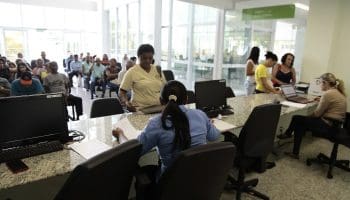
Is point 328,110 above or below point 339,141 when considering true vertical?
above

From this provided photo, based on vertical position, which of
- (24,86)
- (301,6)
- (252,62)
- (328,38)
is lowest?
(24,86)

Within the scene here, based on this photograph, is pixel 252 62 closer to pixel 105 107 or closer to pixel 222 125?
pixel 222 125

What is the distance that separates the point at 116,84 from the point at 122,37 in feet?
16.0

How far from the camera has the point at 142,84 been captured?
2707 mm

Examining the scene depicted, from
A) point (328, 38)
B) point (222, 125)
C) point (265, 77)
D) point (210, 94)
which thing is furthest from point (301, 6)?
point (222, 125)

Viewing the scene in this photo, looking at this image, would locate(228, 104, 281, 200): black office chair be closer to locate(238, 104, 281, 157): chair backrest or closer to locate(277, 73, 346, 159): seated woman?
locate(238, 104, 281, 157): chair backrest

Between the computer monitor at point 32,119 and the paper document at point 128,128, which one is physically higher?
the computer monitor at point 32,119

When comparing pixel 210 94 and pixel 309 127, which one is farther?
pixel 309 127

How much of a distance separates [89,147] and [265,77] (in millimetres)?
3054

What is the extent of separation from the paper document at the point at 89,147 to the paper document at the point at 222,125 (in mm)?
1021

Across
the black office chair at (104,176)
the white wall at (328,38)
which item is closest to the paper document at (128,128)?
the black office chair at (104,176)

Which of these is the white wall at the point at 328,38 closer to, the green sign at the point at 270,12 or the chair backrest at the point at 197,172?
the green sign at the point at 270,12

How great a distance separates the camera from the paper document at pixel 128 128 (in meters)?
2.01

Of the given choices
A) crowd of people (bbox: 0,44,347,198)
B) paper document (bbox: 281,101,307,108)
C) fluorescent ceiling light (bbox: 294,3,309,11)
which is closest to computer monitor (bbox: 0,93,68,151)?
crowd of people (bbox: 0,44,347,198)
